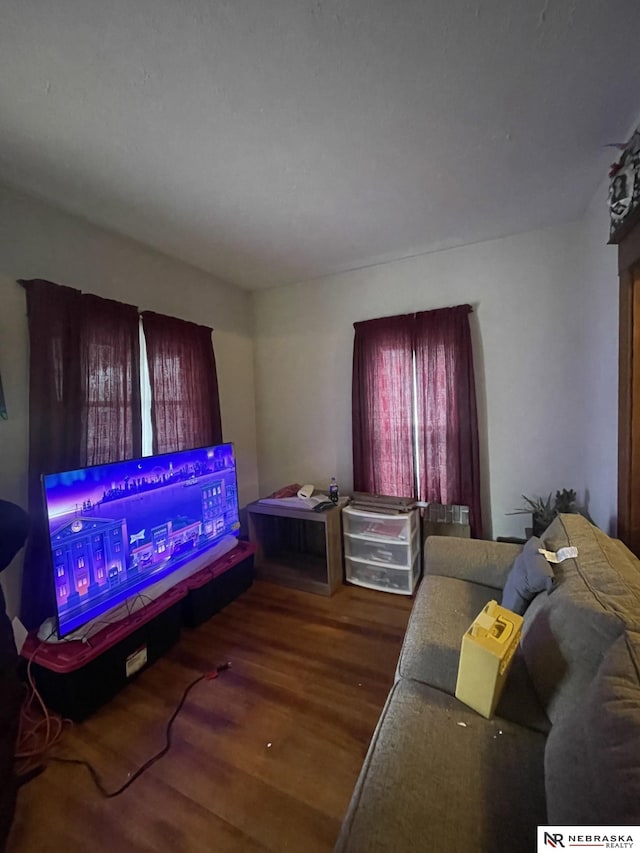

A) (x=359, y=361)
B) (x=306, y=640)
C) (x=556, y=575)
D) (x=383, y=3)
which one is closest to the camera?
(x=383, y=3)

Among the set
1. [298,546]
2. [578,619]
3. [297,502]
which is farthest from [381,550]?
[578,619]

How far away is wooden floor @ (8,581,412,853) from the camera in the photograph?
1.08 metres

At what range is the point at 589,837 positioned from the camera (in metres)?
0.60

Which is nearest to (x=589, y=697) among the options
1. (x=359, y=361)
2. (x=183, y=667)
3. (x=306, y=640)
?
(x=306, y=640)

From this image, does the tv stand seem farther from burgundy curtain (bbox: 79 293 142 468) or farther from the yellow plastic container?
the yellow plastic container

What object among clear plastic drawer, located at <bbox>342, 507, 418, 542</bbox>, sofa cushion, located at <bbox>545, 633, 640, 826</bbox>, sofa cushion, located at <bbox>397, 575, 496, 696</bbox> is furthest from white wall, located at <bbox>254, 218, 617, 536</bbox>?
sofa cushion, located at <bbox>545, 633, 640, 826</bbox>

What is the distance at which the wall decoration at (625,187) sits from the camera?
1284mm

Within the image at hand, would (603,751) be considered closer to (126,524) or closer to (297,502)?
(126,524)

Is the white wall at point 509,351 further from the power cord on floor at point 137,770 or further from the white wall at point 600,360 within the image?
the power cord on floor at point 137,770

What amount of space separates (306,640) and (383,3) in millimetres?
2688

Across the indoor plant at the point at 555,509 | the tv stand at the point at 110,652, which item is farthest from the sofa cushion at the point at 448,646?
the tv stand at the point at 110,652

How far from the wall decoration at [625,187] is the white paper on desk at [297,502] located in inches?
89.8

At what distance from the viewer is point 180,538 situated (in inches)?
80.9

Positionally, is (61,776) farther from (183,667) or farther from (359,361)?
(359,361)
